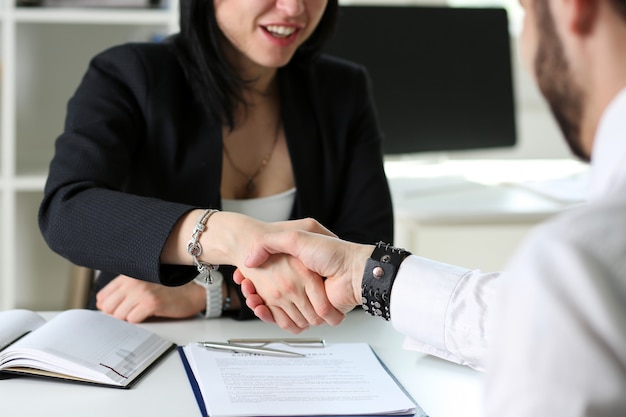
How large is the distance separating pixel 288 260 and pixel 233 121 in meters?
0.55

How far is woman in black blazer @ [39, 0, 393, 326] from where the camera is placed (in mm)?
1473

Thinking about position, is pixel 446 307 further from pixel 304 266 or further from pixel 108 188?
pixel 108 188

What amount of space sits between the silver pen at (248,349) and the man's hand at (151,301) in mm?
167

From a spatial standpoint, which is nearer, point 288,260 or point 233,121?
point 288,260

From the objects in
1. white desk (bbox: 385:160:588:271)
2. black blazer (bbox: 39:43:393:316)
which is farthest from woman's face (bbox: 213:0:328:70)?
white desk (bbox: 385:160:588:271)

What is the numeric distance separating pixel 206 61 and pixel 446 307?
850mm

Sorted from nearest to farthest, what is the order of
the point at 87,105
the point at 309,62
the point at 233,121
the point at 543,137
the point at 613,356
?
the point at 613,356 < the point at 87,105 < the point at 233,121 < the point at 309,62 < the point at 543,137

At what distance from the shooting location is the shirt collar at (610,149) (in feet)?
2.50

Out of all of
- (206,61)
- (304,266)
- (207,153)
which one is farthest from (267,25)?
(304,266)

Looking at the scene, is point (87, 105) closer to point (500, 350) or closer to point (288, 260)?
point (288, 260)

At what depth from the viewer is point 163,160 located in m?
1.77

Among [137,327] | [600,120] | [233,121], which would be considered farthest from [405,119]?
[600,120]

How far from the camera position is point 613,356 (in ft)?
2.19

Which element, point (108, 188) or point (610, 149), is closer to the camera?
point (610, 149)
